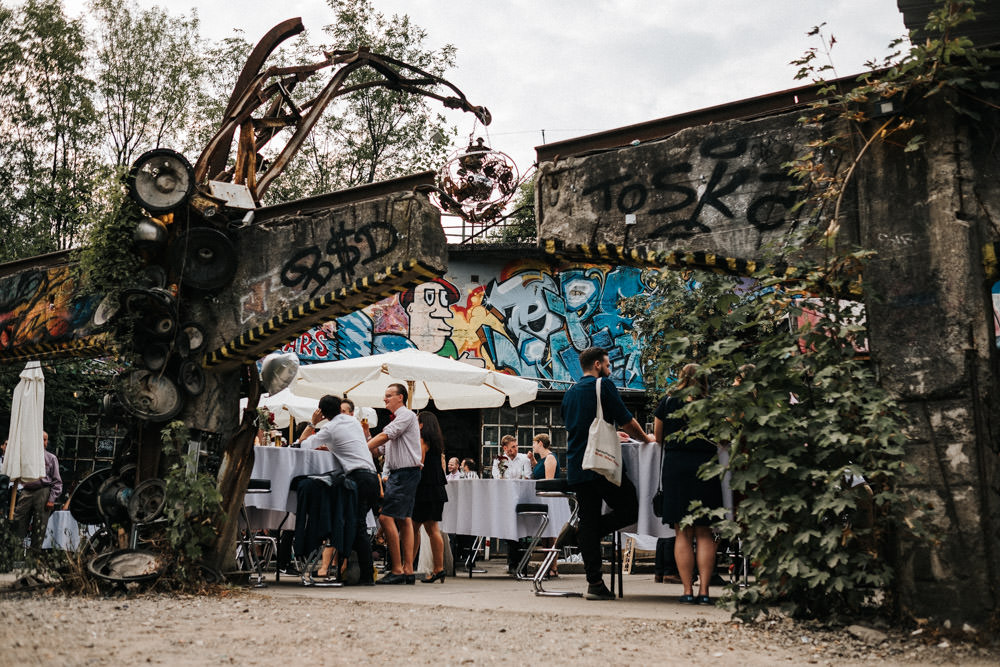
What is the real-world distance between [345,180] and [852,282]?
713 inches

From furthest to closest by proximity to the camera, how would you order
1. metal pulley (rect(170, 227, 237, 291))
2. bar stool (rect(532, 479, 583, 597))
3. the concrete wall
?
metal pulley (rect(170, 227, 237, 291)) < bar stool (rect(532, 479, 583, 597)) < the concrete wall

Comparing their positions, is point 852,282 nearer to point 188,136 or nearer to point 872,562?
point 872,562

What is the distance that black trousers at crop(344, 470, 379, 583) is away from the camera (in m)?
8.88

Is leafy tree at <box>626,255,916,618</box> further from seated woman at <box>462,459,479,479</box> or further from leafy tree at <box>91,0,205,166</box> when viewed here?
leafy tree at <box>91,0,205,166</box>

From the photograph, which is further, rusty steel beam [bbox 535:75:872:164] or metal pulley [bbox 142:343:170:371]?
metal pulley [bbox 142:343:170:371]

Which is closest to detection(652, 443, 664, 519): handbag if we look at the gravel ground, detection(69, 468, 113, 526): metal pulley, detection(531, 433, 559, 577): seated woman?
the gravel ground

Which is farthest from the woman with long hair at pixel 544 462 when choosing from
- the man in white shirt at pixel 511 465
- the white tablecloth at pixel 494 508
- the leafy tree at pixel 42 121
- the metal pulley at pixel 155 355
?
the leafy tree at pixel 42 121

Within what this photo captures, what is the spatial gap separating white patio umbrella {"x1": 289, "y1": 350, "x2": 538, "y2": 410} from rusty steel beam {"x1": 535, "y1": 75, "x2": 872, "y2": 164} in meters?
4.88

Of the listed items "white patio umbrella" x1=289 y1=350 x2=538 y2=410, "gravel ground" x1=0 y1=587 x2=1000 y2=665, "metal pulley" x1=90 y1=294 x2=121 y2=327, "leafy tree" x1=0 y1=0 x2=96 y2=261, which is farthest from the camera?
"leafy tree" x1=0 y1=0 x2=96 y2=261

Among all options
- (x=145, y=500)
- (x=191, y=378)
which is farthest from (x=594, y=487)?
(x=145, y=500)

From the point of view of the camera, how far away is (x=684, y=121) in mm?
6574

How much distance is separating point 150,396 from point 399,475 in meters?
2.37

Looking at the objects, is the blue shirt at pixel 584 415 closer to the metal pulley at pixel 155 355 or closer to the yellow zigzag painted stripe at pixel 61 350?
the metal pulley at pixel 155 355

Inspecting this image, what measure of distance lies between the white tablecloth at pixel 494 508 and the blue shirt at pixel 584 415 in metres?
2.53
